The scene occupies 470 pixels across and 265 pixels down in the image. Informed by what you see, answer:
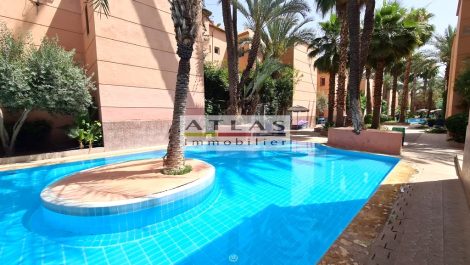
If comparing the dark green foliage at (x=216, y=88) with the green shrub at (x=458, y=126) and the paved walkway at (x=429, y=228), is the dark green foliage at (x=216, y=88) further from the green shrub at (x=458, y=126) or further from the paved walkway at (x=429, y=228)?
the paved walkway at (x=429, y=228)

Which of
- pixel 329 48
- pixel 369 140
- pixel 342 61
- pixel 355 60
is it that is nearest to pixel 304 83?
pixel 329 48

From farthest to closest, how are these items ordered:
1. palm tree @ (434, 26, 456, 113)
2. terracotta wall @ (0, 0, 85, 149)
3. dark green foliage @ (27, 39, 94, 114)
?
palm tree @ (434, 26, 456, 113) < terracotta wall @ (0, 0, 85, 149) < dark green foliage @ (27, 39, 94, 114)

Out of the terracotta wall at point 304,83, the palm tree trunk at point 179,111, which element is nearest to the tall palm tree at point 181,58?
the palm tree trunk at point 179,111

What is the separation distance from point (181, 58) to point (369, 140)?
8.91 metres

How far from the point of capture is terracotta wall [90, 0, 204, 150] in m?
11.2

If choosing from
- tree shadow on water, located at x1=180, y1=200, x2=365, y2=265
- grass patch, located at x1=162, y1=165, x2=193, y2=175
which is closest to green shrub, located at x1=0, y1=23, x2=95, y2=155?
grass patch, located at x1=162, y1=165, x2=193, y2=175

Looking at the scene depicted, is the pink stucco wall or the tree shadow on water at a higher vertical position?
the pink stucco wall

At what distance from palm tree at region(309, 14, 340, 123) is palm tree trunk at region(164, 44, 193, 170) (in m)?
15.2

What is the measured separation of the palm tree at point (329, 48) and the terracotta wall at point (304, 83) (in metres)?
2.76

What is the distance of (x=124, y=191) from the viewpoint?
514 cm

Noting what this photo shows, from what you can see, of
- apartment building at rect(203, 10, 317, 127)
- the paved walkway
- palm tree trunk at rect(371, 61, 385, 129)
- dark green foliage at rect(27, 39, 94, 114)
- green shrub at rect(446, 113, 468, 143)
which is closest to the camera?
the paved walkway

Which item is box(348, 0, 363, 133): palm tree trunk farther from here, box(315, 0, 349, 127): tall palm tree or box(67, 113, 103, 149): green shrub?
box(67, 113, 103, 149): green shrub

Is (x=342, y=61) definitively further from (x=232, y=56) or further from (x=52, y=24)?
(x=52, y=24)

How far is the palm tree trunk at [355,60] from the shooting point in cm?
1089
